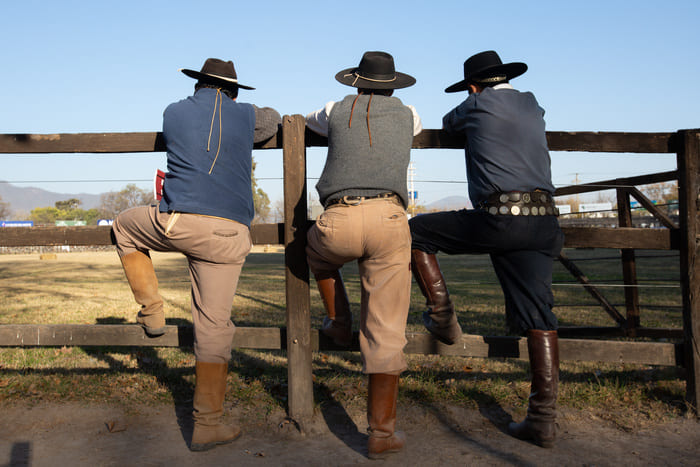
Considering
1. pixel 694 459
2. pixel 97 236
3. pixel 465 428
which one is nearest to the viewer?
pixel 694 459

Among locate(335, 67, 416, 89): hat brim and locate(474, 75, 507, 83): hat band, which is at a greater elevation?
locate(474, 75, 507, 83): hat band

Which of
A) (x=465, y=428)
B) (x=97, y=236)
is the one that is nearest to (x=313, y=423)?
(x=465, y=428)

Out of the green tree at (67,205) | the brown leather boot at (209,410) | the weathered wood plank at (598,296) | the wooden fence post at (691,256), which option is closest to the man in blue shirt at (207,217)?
the brown leather boot at (209,410)

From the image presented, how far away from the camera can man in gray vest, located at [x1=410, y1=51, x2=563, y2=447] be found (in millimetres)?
2973

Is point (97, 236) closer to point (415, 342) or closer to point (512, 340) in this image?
point (415, 342)

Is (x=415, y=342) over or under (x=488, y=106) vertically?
under

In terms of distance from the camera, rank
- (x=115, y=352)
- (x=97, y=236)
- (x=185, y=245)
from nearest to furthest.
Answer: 1. (x=185, y=245)
2. (x=97, y=236)
3. (x=115, y=352)

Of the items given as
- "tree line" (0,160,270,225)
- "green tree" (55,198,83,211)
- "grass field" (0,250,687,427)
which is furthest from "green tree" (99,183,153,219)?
"grass field" (0,250,687,427)

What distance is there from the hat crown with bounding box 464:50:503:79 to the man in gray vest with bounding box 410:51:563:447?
0.01m

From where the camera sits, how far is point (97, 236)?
3.42 metres

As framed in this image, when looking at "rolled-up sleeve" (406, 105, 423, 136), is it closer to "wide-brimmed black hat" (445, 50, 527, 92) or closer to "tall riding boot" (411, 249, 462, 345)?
"wide-brimmed black hat" (445, 50, 527, 92)

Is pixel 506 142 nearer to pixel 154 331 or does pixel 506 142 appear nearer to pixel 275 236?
pixel 275 236

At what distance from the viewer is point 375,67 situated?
2.99m

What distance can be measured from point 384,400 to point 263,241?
53.0 inches
